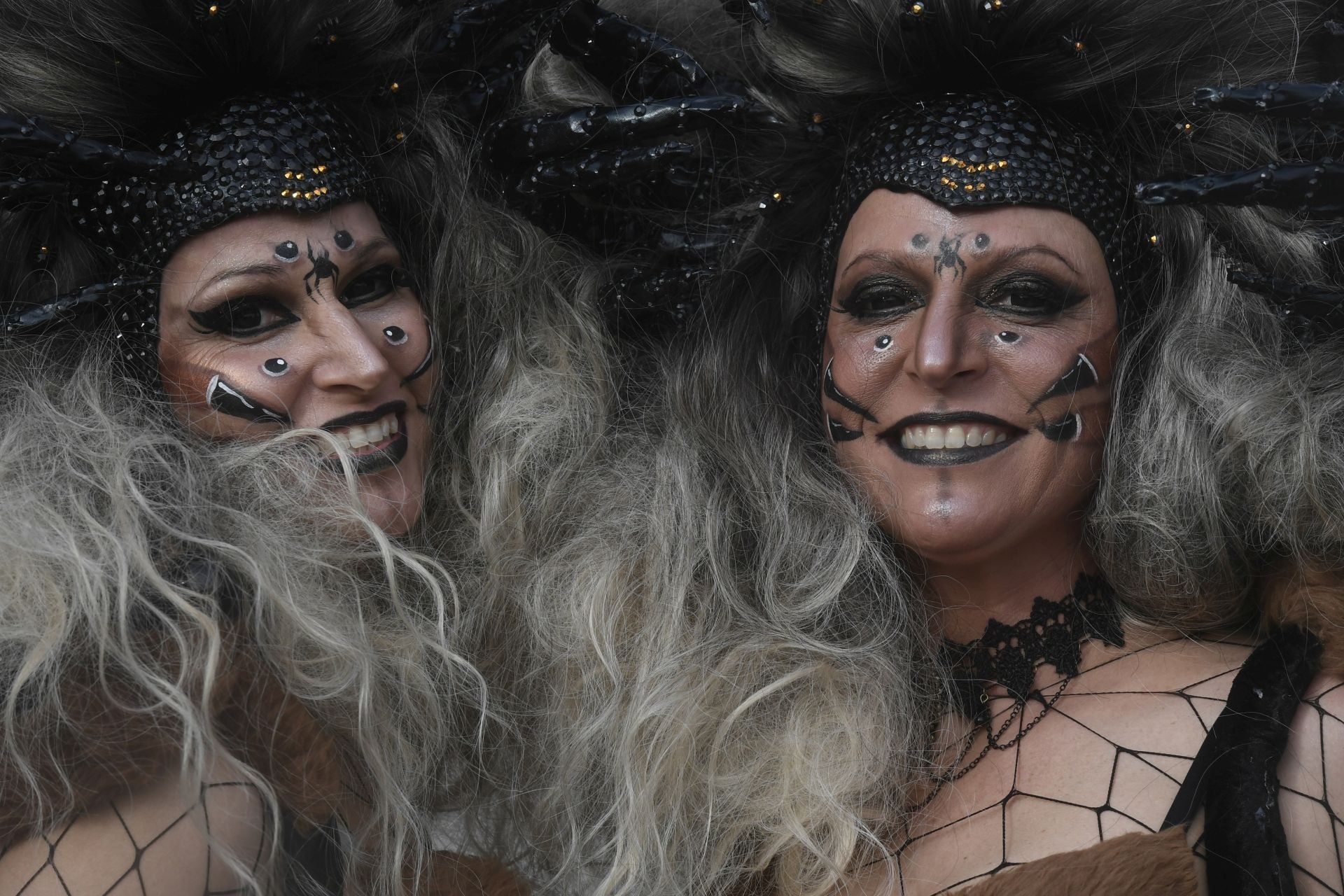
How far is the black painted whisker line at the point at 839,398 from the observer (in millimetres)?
3002

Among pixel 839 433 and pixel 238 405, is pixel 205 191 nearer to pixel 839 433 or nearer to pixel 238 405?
pixel 238 405

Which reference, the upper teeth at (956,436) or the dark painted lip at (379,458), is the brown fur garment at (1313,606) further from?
the dark painted lip at (379,458)

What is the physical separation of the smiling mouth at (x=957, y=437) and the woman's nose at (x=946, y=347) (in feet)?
0.25

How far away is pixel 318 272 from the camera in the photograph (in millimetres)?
2994

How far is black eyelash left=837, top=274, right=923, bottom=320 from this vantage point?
2.95 meters

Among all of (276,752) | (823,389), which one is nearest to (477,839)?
(276,752)

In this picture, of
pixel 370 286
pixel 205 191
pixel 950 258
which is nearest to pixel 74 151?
pixel 205 191

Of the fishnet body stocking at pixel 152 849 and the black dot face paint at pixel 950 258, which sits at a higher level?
the black dot face paint at pixel 950 258

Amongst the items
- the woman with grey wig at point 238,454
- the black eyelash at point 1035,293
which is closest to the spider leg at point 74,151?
the woman with grey wig at point 238,454

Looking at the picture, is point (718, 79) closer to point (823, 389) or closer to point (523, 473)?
point (823, 389)

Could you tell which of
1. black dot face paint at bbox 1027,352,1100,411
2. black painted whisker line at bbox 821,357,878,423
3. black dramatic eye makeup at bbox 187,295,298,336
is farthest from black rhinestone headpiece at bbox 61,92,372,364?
black dot face paint at bbox 1027,352,1100,411

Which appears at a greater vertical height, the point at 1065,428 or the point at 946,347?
the point at 946,347

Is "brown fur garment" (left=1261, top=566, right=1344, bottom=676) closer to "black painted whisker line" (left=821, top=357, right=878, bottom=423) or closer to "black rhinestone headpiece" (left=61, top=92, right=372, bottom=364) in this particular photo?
"black painted whisker line" (left=821, top=357, right=878, bottom=423)

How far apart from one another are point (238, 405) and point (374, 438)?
11.5 inches
